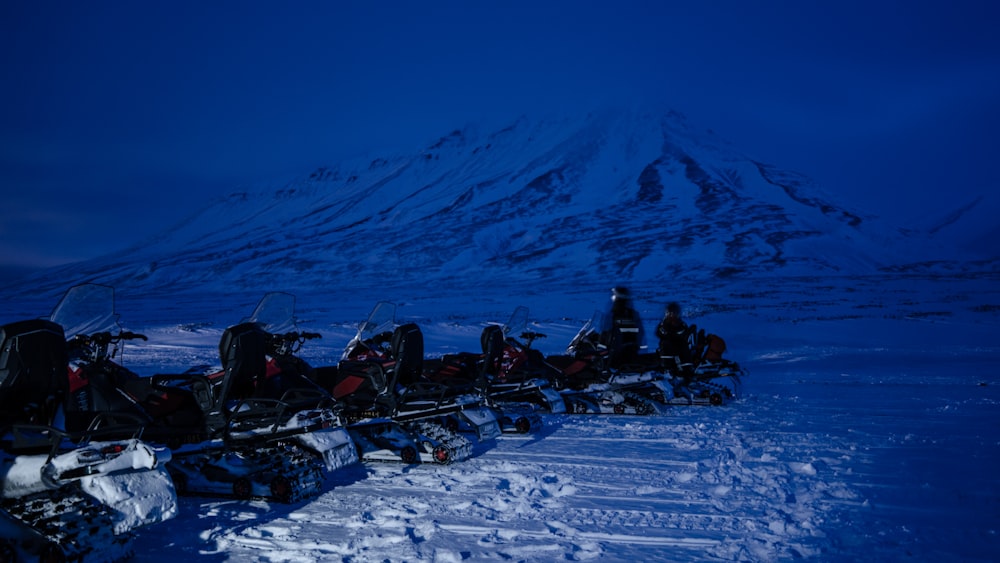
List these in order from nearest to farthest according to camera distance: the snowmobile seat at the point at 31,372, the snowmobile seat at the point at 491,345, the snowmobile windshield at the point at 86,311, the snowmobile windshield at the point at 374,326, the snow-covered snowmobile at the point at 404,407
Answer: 1. the snowmobile seat at the point at 31,372
2. the snowmobile windshield at the point at 86,311
3. the snow-covered snowmobile at the point at 404,407
4. the snowmobile windshield at the point at 374,326
5. the snowmobile seat at the point at 491,345

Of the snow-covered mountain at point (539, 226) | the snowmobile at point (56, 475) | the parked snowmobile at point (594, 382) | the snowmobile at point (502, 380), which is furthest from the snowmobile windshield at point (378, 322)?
the snow-covered mountain at point (539, 226)

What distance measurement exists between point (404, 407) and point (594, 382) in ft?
10.9

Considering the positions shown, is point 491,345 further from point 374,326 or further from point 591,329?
point 591,329

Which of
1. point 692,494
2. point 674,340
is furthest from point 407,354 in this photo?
point 674,340

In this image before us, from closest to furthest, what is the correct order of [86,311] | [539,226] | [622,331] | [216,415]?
[86,311] < [216,415] < [622,331] < [539,226]

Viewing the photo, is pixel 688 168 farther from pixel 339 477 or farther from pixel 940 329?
pixel 339 477

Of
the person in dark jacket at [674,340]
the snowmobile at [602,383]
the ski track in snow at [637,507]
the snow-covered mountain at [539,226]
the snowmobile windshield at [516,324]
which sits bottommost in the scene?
the ski track in snow at [637,507]

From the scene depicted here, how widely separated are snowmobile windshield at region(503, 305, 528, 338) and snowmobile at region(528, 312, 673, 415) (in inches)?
5.6

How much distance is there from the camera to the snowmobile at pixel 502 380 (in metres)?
7.29

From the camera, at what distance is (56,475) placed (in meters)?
3.55

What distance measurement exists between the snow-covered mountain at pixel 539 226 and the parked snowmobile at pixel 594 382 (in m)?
44.3

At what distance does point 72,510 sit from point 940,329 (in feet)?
74.9

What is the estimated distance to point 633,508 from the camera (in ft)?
14.9

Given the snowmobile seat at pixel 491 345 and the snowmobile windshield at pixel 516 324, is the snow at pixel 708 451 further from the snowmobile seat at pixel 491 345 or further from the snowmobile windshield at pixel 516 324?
the snowmobile windshield at pixel 516 324
